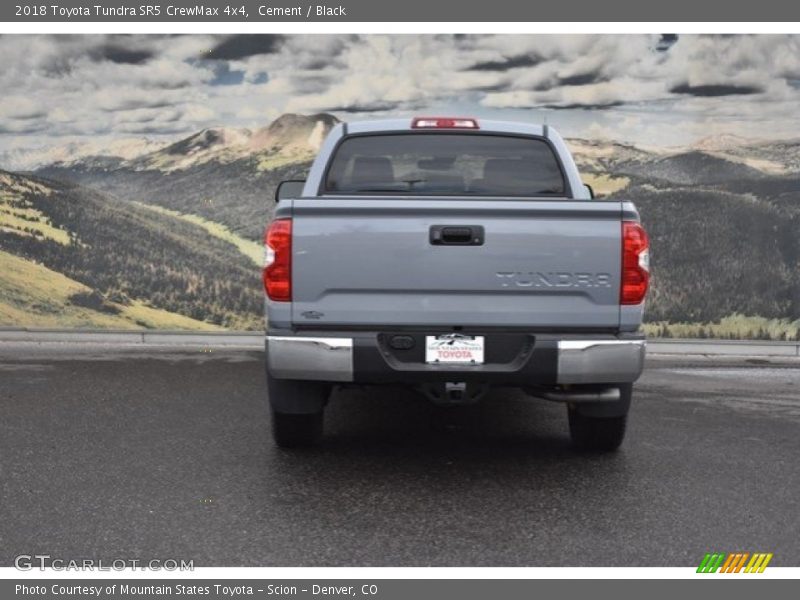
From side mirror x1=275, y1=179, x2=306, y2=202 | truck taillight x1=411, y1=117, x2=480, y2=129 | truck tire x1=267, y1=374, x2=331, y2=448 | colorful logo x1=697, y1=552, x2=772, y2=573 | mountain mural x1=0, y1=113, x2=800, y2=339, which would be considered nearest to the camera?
colorful logo x1=697, y1=552, x2=772, y2=573

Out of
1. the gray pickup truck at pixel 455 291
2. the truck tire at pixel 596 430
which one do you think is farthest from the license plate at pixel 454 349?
the truck tire at pixel 596 430

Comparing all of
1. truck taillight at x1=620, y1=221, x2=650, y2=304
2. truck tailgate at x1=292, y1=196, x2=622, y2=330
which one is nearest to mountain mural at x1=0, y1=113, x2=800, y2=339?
truck taillight at x1=620, y1=221, x2=650, y2=304

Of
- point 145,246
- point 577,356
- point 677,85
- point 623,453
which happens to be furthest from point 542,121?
point 577,356

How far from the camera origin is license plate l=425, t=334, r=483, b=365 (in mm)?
5145

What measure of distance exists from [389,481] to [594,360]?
1.34m

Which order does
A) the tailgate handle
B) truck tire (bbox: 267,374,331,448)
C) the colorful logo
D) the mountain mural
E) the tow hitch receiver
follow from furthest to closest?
the mountain mural → truck tire (bbox: 267,374,331,448) → the tow hitch receiver → the tailgate handle → the colorful logo

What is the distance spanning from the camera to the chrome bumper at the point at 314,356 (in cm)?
511

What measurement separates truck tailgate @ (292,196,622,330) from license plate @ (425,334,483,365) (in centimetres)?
9

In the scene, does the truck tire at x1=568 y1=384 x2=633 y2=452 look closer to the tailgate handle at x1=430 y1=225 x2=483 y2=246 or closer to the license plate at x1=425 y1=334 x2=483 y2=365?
the license plate at x1=425 y1=334 x2=483 y2=365

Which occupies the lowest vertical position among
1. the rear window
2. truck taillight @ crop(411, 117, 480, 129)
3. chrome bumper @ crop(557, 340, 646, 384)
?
chrome bumper @ crop(557, 340, 646, 384)

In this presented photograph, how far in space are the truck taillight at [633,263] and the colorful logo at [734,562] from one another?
1.45 metres

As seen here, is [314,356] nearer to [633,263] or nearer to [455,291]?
[455,291]

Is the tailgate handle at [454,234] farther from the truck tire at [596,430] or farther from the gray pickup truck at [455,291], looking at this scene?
the truck tire at [596,430]

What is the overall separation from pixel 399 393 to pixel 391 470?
9.13ft
